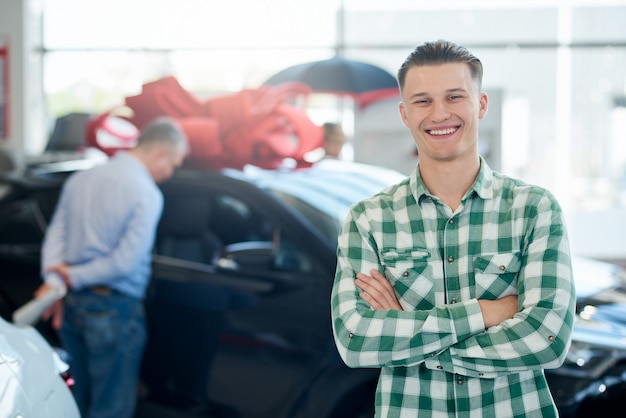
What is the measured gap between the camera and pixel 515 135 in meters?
10.1

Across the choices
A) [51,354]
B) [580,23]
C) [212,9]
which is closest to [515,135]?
[580,23]

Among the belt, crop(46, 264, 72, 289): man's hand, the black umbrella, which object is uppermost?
the black umbrella

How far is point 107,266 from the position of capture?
134 inches

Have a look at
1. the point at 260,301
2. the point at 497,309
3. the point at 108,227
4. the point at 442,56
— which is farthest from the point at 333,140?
the point at 497,309

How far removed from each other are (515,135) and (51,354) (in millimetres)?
8616

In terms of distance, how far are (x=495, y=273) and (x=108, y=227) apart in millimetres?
2094

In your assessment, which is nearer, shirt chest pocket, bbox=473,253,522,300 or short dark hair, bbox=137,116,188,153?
shirt chest pocket, bbox=473,253,522,300

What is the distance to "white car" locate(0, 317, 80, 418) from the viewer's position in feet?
5.73

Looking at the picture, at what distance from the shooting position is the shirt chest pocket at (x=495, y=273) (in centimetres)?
178

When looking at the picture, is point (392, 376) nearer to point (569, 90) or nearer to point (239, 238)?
point (239, 238)

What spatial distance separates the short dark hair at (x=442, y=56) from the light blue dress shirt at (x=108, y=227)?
1.84 metres

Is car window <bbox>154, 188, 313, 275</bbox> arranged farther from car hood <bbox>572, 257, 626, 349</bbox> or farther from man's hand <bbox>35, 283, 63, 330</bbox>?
car hood <bbox>572, 257, 626, 349</bbox>

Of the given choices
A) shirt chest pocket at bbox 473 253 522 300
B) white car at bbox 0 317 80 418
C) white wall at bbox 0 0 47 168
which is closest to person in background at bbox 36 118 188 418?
white car at bbox 0 317 80 418

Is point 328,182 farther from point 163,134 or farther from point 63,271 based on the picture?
point 63,271
